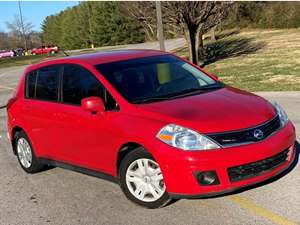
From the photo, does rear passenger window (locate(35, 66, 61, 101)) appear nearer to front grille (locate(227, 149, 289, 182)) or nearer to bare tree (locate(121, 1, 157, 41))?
front grille (locate(227, 149, 289, 182))

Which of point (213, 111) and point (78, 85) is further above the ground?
point (78, 85)

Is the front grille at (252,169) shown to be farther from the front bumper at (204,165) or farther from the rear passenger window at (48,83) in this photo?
the rear passenger window at (48,83)

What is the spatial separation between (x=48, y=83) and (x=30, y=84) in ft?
1.93

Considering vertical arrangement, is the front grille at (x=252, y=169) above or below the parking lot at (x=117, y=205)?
above

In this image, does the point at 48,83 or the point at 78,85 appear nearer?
the point at 78,85

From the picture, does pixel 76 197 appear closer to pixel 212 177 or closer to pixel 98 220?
pixel 98 220

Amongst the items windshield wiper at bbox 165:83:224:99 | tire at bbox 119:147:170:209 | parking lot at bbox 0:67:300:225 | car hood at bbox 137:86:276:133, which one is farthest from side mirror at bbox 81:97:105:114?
parking lot at bbox 0:67:300:225

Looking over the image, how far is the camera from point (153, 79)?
5727 mm

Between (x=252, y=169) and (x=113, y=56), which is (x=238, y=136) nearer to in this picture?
(x=252, y=169)

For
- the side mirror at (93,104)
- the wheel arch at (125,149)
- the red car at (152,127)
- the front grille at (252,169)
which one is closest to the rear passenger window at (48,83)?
the red car at (152,127)

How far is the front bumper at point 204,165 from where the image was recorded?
4559 millimetres

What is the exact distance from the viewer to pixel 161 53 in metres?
6.50

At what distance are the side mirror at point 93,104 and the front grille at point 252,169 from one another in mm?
1573

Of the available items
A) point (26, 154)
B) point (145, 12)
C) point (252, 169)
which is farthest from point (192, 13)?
point (252, 169)
